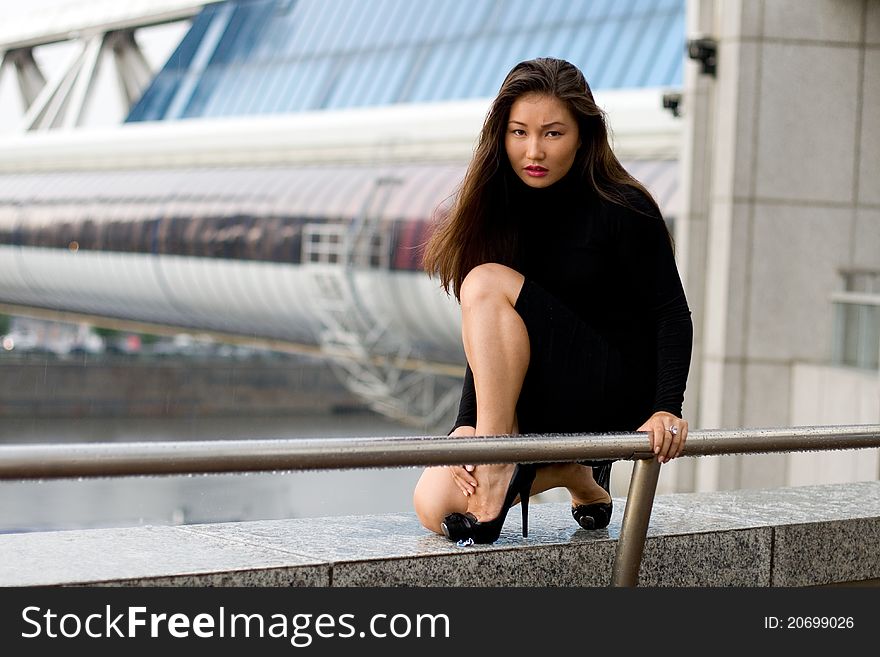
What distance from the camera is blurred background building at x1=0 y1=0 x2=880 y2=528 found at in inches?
489

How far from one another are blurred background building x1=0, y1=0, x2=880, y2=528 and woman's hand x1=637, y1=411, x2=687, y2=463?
2.99ft

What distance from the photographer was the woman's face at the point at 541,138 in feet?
10.8

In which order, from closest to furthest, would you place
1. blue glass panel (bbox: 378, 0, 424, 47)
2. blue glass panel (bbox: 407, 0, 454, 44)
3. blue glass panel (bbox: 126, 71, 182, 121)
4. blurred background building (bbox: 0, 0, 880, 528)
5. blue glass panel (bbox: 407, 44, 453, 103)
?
blurred background building (bbox: 0, 0, 880, 528) < blue glass panel (bbox: 407, 44, 453, 103) < blue glass panel (bbox: 407, 0, 454, 44) < blue glass panel (bbox: 378, 0, 424, 47) < blue glass panel (bbox: 126, 71, 182, 121)

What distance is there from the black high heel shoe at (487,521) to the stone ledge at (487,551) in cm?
3

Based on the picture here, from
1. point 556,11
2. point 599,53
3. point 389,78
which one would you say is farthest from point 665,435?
point 389,78

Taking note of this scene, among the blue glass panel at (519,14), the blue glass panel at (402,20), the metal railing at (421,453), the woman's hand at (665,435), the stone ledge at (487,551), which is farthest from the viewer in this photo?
the blue glass panel at (402,20)

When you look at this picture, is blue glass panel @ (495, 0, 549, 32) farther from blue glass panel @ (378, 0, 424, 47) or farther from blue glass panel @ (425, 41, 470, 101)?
blue glass panel @ (378, 0, 424, 47)

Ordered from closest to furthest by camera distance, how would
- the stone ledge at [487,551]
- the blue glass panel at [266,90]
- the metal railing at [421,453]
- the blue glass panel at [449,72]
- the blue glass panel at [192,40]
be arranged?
the metal railing at [421,453]
the stone ledge at [487,551]
the blue glass panel at [449,72]
the blue glass panel at [266,90]
the blue glass panel at [192,40]

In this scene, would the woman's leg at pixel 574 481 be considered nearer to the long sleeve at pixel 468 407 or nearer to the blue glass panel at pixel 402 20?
the long sleeve at pixel 468 407

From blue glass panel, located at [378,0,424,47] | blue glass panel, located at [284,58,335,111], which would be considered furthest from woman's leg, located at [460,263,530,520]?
blue glass panel, located at [284,58,335,111]

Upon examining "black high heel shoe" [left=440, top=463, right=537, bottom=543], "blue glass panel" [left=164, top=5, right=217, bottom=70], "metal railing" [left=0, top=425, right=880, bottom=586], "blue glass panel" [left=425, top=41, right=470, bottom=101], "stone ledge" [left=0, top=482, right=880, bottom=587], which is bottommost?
"stone ledge" [left=0, top=482, right=880, bottom=587]

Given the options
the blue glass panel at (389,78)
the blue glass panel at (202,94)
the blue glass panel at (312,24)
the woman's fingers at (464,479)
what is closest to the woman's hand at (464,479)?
the woman's fingers at (464,479)

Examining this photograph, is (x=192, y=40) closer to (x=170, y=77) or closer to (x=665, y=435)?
(x=170, y=77)

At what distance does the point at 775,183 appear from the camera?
12.4 meters
